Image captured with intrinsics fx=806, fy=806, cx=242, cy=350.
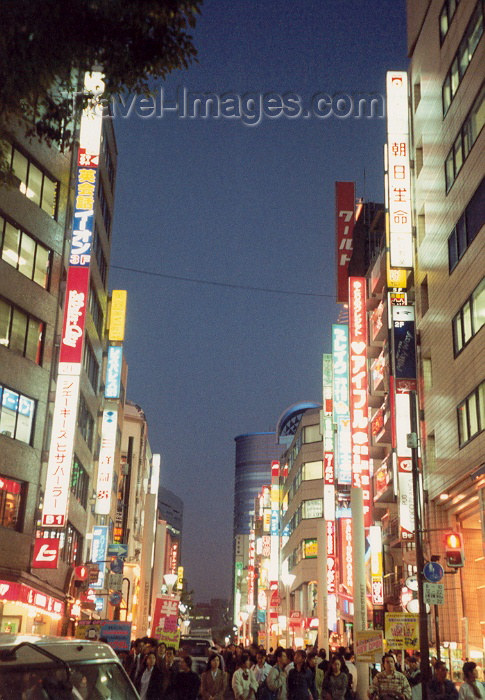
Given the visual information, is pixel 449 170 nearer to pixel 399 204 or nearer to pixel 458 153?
pixel 458 153

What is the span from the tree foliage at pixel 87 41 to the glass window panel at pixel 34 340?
60.9ft

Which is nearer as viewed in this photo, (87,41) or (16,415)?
(87,41)

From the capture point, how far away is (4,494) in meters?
27.5

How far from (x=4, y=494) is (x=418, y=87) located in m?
25.4

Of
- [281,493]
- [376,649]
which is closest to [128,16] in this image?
[376,649]

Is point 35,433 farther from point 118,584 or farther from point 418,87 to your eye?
point 418,87

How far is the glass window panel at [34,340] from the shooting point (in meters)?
29.9

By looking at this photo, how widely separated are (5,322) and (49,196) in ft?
20.7

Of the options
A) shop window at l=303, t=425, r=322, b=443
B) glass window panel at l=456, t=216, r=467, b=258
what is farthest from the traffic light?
shop window at l=303, t=425, r=322, b=443

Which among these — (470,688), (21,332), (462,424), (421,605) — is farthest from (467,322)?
(470,688)

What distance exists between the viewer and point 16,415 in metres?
28.5

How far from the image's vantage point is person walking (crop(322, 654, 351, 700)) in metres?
19.0

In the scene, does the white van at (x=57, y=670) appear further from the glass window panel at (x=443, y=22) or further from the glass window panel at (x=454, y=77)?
the glass window panel at (x=443, y=22)

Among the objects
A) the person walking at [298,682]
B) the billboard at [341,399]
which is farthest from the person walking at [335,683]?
the billboard at [341,399]
